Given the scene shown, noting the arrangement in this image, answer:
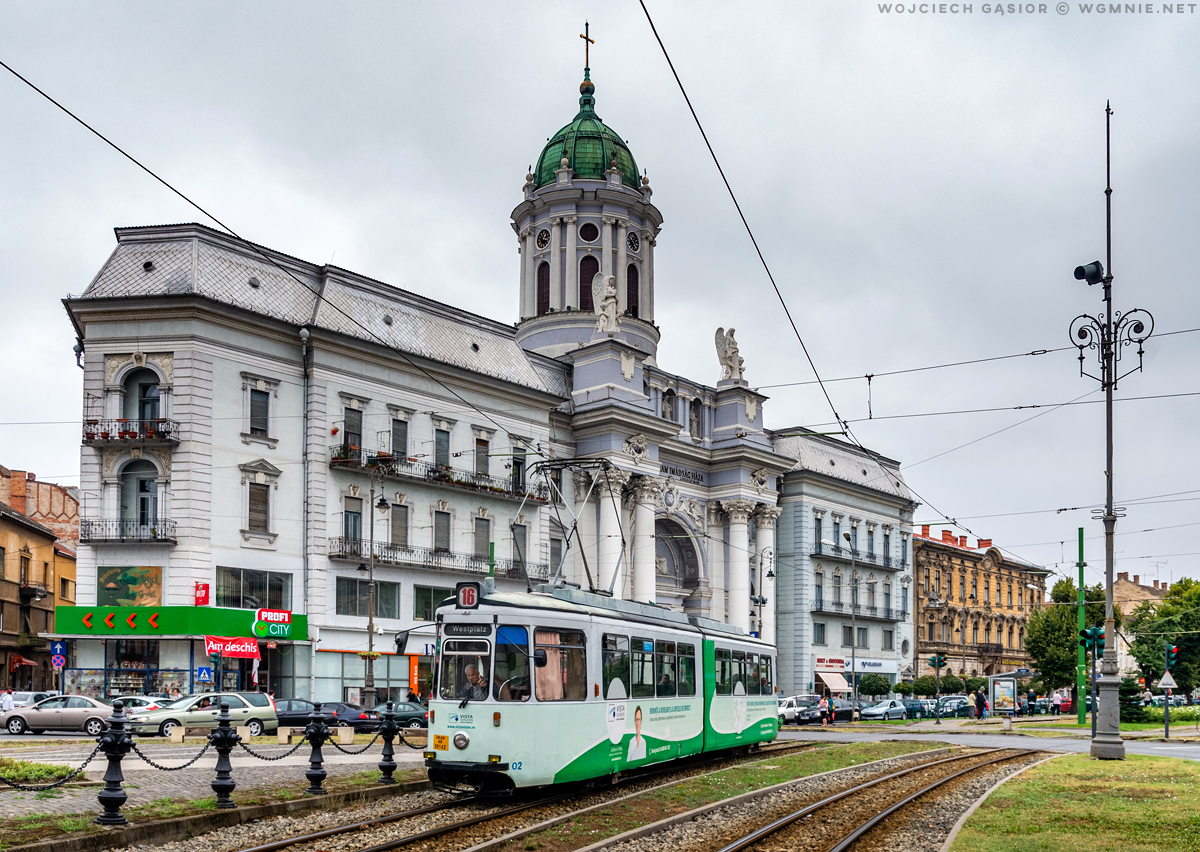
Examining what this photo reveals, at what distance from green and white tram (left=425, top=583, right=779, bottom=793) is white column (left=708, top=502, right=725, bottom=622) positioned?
40.8 metres

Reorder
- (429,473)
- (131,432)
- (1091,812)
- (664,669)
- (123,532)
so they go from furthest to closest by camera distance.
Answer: (429,473), (131,432), (123,532), (664,669), (1091,812)

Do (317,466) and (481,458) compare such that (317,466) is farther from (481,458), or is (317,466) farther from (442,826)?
(442,826)

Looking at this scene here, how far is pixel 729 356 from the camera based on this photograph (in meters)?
66.1

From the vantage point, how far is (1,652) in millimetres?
55969

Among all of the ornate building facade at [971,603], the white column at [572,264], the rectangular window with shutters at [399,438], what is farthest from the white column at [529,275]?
the ornate building facade at [971,603]

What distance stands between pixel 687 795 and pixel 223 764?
7453 mm

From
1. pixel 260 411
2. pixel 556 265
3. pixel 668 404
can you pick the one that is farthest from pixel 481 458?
pixel 556 265

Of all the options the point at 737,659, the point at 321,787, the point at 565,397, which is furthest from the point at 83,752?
the point at 565,397

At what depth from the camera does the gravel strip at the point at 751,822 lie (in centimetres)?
1441

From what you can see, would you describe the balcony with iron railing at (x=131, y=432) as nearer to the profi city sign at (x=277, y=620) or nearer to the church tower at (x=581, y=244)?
the profi city sign at (x=277, y=620)

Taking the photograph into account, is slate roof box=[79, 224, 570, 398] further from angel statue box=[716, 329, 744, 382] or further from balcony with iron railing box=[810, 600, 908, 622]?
balcony with iron railing box=[810, 600, 908, 622]

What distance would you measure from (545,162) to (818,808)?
2233 inches

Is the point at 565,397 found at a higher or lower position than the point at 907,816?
higher

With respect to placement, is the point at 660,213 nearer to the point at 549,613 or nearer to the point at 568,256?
the point at 568,256
